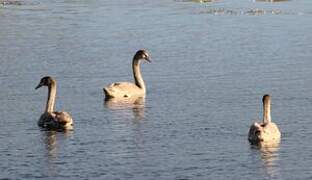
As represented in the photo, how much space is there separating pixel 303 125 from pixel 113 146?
217 inches

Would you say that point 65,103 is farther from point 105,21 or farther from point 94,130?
point 105,21

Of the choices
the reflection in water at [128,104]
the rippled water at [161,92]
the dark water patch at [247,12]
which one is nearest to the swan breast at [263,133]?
the rippled water at [161,92]

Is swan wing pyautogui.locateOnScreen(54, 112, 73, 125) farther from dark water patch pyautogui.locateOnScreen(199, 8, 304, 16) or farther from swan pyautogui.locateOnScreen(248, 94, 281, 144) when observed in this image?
dark water patch pyautogui.locateOnScreen(199, 8, 304, 16)

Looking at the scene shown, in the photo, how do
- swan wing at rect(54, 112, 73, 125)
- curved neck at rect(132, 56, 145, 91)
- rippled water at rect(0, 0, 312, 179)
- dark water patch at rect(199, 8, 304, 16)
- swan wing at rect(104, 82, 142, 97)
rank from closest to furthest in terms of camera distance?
rippled water at rect(0, 0, 312, 179)
swan wing at rect(54, 112, 73, 125)
swan wing at rect(104, 82, 142, 97)
curved neck at rect(132, 56, 145, 91)
dark water patch at rect(199, 8, 304, 16)

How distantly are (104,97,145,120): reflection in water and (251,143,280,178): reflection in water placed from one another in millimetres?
5753

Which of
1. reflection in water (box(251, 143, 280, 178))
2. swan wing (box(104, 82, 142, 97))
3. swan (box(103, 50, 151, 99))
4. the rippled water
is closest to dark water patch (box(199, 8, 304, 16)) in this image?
the rippled water

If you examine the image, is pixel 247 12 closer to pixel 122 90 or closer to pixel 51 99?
pixel 122 90

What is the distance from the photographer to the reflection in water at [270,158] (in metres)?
24.0

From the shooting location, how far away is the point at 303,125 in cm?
2919

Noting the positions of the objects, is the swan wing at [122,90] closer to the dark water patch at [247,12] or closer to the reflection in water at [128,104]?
the reflection in water at [128,104]

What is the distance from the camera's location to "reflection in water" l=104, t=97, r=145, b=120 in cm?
3243

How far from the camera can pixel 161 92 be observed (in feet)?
116

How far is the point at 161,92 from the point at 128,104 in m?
1.57

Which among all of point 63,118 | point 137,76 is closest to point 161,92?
point 137,76
